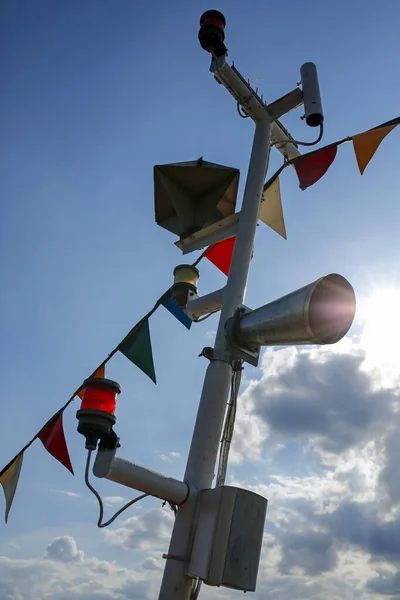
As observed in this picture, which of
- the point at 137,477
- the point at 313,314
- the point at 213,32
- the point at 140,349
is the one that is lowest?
the point at 137,477

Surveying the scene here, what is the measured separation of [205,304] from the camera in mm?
3963

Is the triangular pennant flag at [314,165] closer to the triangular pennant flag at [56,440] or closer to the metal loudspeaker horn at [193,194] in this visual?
the metal loudspeaker horn at [193,194]

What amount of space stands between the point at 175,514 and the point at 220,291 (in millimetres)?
1620

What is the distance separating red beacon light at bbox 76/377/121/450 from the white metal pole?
0.66 m

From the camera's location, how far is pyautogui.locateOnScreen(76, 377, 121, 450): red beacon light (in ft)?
8.73

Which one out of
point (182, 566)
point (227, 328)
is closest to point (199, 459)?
point (182, 566)

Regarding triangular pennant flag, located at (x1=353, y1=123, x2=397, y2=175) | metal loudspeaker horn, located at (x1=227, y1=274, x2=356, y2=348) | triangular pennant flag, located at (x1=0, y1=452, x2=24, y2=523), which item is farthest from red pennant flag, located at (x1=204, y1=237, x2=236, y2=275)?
triangular pennant flag, located at (x1=0, y1=452, x2=24, y2=523)

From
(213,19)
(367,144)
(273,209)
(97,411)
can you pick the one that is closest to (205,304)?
(97,411)

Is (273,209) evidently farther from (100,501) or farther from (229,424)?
(100,501)

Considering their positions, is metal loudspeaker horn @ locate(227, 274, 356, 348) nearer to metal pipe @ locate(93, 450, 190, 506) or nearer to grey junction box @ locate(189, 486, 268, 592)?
grey junction box @ locate(189, 486, 268, 592)

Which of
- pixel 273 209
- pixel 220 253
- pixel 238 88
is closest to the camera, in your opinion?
pixel 238 88

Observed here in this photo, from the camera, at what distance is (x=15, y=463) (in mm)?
5160

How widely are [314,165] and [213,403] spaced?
283cm

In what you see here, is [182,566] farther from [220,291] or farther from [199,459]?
[220,291]
